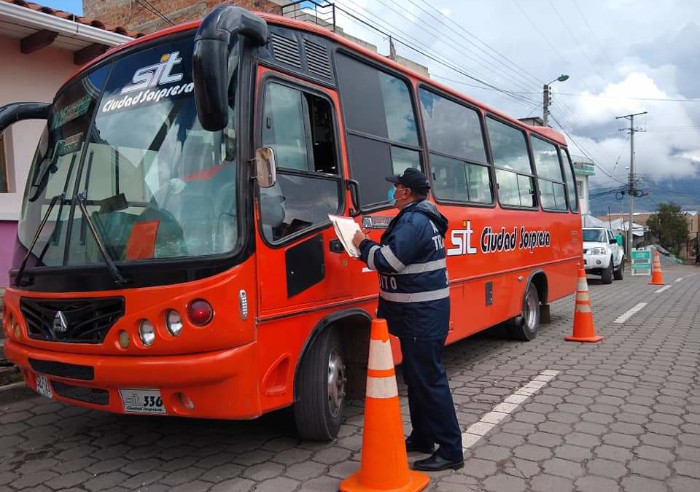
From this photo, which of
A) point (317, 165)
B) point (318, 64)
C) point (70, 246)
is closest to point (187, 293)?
point (70, 246)

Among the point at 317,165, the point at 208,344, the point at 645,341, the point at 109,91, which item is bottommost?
the point at 645,341

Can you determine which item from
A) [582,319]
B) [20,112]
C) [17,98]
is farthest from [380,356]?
[17,98]

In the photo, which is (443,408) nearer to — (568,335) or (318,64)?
(318,64)

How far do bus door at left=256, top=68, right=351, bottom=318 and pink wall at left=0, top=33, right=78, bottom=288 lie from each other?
5.28m

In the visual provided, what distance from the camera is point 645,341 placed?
7.82 metres

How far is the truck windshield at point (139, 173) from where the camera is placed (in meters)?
3.40

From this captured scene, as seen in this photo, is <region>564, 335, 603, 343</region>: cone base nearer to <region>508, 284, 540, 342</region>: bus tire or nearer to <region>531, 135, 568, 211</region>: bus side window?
<region>508, 284, 540, 342</region>: bus tire

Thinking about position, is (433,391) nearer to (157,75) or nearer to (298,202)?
(298,202)

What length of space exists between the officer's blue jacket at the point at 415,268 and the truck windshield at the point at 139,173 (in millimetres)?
896

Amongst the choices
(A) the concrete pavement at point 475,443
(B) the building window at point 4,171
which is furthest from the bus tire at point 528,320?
(B) the building window at point 4,171

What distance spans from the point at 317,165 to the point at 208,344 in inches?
56.9

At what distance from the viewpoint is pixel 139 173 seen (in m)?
3.61

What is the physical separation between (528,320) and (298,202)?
5128mm

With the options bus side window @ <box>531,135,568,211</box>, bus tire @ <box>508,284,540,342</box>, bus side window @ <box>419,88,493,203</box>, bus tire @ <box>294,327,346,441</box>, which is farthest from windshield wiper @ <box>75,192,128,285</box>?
bus side window @ <box>531,135,568,211</box>
